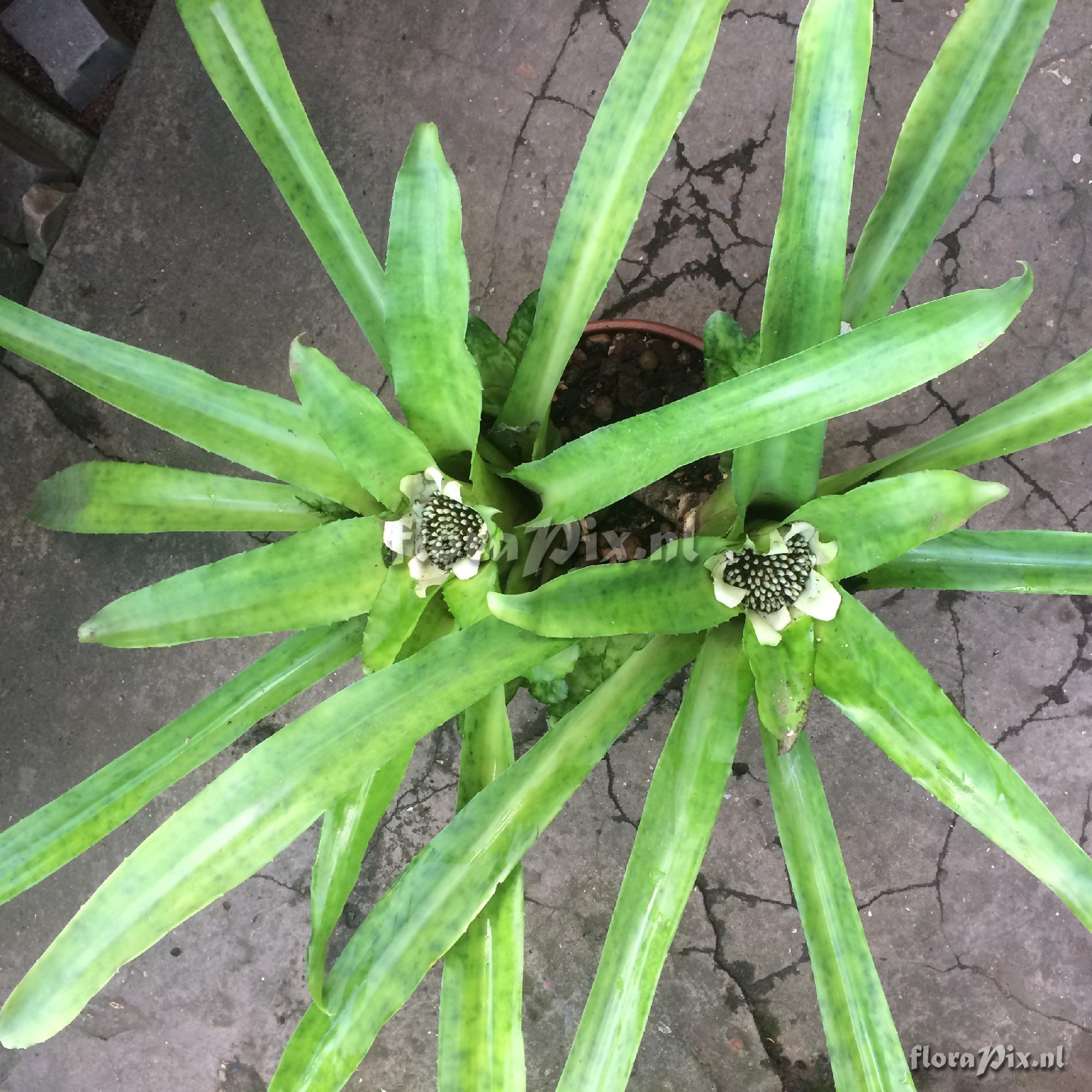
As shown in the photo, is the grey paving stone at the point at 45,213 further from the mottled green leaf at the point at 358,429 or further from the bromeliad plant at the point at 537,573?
the mottled green leaf at the point at 358,429

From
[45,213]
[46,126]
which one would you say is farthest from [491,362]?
[46,126]

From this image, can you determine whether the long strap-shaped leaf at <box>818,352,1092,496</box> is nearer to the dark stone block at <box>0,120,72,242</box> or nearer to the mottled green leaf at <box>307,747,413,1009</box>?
the mottled green leaf at <box>307,747,413,1009</box>

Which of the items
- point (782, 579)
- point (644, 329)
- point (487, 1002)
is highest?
point (644, 329)

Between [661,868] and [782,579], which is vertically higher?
[782,579]

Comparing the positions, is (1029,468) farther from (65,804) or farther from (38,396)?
(38,396)

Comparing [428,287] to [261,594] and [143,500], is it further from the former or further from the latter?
[143,500]

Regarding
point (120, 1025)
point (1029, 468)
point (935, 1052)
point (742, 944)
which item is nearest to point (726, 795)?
point (742, 944)

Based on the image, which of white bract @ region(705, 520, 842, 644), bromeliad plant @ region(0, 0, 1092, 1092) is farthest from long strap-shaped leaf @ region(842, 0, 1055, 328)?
white bract @ region(705, 520, 842, 644)
